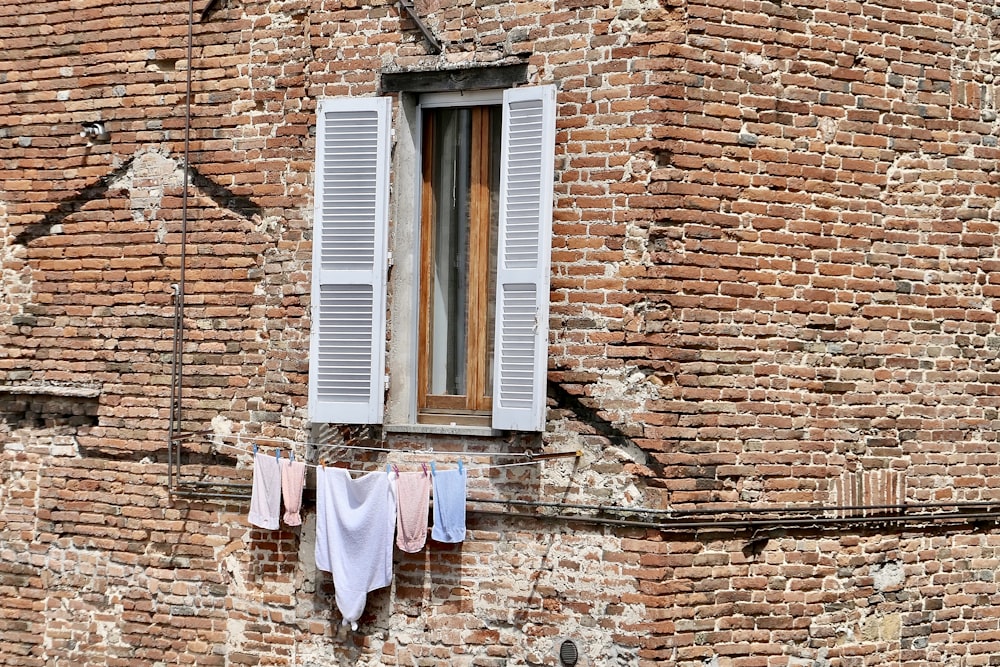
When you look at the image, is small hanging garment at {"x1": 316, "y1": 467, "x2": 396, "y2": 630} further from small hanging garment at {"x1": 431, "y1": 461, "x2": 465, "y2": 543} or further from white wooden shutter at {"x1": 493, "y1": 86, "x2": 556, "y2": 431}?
white wooden shutter at {"x1": 493, "y1": 86, "x2": 556, "y2": 431}

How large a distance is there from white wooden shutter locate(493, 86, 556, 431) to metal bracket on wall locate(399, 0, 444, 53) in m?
0.58

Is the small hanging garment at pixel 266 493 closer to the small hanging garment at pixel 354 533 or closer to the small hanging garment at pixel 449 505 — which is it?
the small hanging garment at pixel 354 533

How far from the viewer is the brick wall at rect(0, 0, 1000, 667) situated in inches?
289

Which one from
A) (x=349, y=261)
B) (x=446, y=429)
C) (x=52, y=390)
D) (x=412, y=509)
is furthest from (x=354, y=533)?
(x=52, y=390)

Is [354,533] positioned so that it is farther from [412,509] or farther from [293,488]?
[293,488]

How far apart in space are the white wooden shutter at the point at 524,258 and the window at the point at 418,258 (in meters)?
0.16

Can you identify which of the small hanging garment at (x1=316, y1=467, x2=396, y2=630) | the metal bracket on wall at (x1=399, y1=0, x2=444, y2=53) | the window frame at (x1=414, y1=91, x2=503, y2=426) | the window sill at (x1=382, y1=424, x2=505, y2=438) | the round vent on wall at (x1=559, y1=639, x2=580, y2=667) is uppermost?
the metal bracket on wall at (x1=399, y1=0, x2=444, y2=53)

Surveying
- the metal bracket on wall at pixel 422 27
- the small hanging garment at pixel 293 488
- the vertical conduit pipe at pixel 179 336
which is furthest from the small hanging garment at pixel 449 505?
the metal bracket on wall at pixel 422 27

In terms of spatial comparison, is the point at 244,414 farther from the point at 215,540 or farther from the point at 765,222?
the point at 765,222

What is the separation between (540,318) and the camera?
24.4 feet

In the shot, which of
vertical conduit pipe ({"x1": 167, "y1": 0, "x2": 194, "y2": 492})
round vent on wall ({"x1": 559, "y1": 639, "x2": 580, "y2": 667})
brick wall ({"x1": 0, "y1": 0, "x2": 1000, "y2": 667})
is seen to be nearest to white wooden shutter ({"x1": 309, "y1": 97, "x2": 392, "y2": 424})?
brick wall ({"x1": 0, "y1": 0, "x2": 1000, "y2": 667})

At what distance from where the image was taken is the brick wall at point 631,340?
7.35 metres

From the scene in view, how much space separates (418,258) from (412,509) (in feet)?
4.92

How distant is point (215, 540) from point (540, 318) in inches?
109
